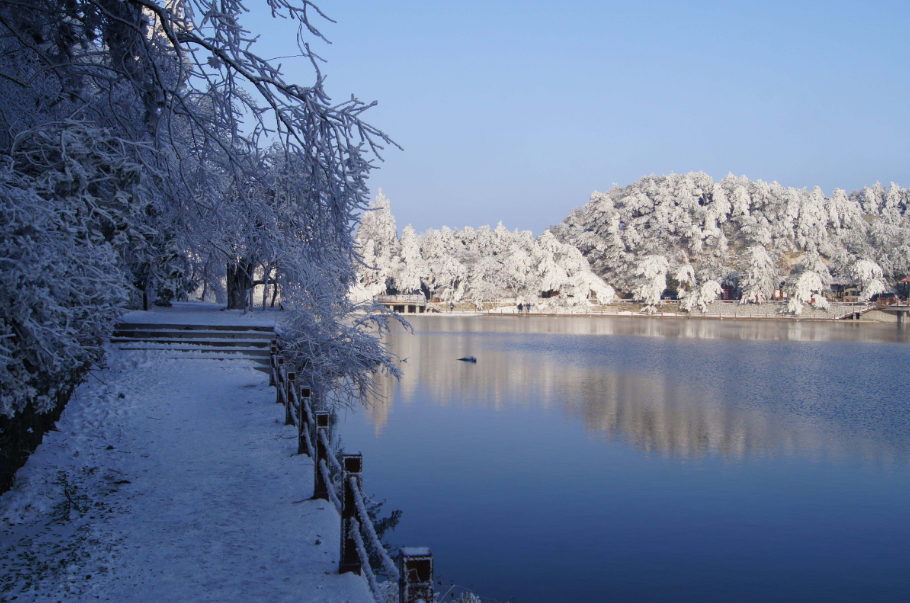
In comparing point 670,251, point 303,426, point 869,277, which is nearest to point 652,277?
point 670,251

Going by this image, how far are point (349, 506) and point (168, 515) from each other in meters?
2.11

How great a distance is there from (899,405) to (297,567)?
19.6 meters

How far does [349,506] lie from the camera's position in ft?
13.7

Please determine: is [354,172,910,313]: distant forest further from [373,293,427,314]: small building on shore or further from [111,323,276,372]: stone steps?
[111,323,276,372]: stone steps

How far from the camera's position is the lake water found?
8227 millimetres

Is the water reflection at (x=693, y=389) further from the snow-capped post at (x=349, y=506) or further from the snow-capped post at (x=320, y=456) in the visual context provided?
the snow-capped post at (x=349, y=506)

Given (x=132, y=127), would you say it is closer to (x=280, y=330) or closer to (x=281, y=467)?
(x=281, y=467)

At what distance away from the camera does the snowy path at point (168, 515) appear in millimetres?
4199

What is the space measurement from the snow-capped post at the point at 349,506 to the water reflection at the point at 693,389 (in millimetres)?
10519

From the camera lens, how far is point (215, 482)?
20.5 feet

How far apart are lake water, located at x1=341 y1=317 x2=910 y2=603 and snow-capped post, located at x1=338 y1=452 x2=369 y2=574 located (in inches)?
149

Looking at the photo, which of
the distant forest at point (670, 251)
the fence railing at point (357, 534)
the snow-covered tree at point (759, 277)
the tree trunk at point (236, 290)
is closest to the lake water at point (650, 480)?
the fence railing at point (357, 534)

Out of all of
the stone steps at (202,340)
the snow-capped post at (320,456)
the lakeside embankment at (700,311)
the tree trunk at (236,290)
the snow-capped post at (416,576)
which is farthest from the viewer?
the lakeside embankment at (700,311)

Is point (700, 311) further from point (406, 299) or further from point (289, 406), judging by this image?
point (289, 406)
